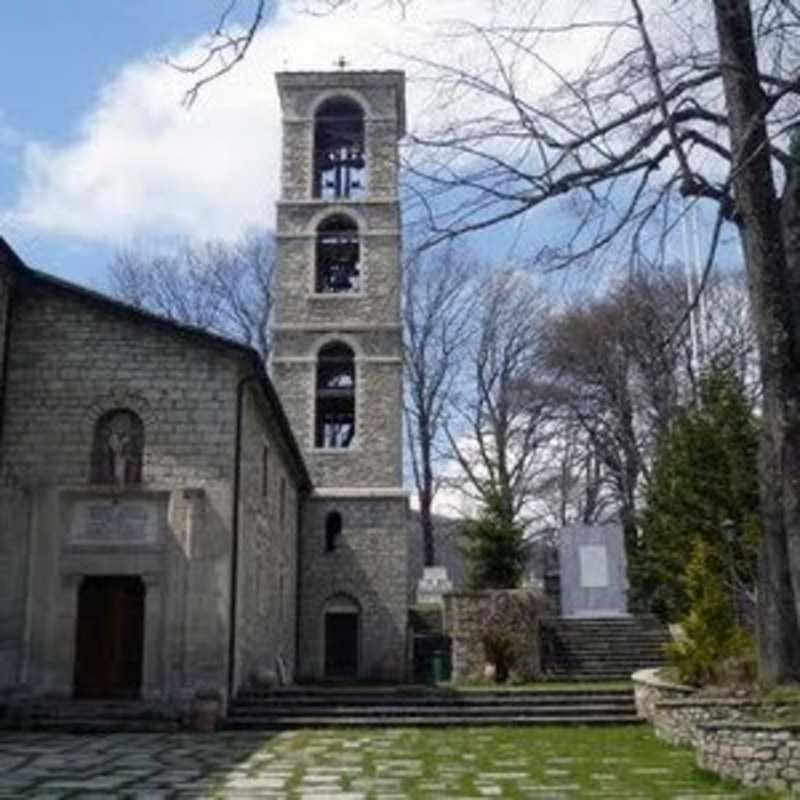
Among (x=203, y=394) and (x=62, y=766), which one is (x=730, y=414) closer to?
(x=203, y=394)

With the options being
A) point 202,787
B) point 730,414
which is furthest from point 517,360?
point 202,787

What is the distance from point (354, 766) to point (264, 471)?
33.5 feet

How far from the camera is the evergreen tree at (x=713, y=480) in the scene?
71.3 feet

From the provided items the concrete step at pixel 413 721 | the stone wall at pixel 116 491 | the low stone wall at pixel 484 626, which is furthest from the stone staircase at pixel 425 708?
the low stone wall at pixel 484 626

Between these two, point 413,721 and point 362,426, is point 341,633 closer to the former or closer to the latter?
point 362,426

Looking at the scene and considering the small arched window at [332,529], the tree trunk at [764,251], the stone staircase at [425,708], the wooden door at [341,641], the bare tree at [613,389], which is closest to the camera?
the tree trunk at [764,251]

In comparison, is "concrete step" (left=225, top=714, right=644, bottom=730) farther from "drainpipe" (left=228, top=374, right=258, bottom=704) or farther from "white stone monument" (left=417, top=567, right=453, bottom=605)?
"white stone monument" (left=417, top=567, right=453, bottom=605)

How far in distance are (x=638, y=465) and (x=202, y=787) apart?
25.7m

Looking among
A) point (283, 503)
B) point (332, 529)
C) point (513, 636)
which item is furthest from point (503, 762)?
point (332, 529)

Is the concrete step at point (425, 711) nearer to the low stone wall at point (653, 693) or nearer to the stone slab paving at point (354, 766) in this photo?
the low stone wall at point (653, 693)

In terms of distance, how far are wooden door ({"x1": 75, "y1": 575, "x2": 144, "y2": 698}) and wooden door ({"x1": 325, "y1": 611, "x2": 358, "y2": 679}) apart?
11.1 metres

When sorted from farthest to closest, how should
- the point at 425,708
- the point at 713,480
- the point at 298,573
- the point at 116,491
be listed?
1. the point at 298,573
2. the point at 713,480
3. the point at 116,491
4. the point at 425,708

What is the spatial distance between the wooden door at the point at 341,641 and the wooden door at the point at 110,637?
11.1 meters

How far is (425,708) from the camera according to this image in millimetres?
A: 16797
